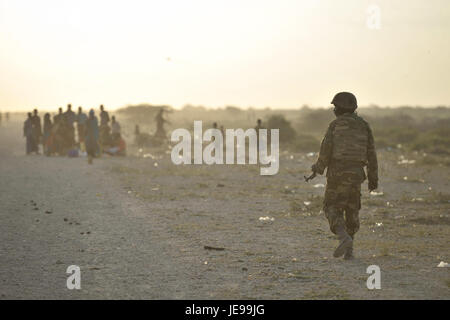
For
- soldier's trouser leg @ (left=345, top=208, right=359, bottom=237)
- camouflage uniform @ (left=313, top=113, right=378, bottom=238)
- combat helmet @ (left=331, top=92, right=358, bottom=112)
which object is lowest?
soldier's trouser leg @ (left=345, top=208, right=359, bottom=237)

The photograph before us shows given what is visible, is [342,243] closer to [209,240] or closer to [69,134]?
[209,240]

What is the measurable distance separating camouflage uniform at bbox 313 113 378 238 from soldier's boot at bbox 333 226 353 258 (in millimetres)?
76

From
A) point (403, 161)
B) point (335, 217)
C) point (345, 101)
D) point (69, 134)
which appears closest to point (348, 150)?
point (345, 101)

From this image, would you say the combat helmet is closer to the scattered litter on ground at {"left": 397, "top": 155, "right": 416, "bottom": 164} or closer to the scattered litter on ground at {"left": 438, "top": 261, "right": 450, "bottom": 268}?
the scattered litter on ground at {"left": 438, "top": 261, "right": 450, "bottom": 268}

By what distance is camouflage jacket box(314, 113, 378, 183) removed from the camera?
7.50 meters

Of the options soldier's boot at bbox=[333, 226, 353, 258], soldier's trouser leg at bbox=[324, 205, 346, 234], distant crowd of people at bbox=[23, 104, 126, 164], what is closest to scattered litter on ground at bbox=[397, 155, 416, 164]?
distant crowd of people at bbox=[23, 104, 126, 164]

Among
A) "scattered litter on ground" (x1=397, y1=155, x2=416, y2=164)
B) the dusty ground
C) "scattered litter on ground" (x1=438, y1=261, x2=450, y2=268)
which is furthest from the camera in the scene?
"scattered litter on ground" (x1=397, y1=155, x2=416, y2=164)

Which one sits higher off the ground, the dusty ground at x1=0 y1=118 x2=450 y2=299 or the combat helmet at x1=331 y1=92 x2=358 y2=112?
the combat helmet at x1=331 y1=92 x2=358 y2=112

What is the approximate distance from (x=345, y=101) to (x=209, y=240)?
9.30 ft

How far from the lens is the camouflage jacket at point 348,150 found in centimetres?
750
